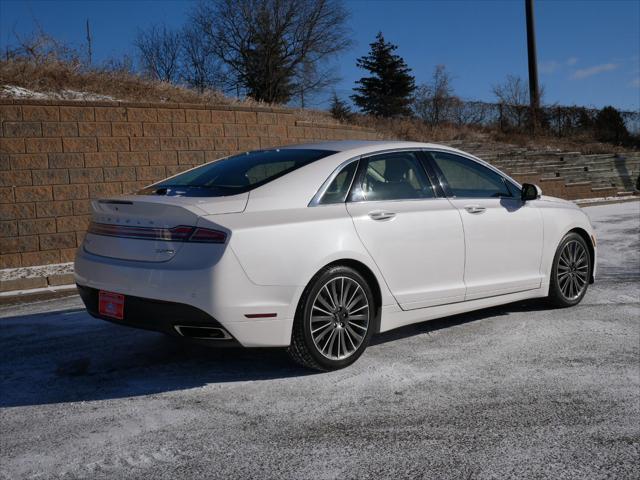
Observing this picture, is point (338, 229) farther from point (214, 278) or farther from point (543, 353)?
point (543, 353)

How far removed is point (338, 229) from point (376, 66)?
3197 centimetres

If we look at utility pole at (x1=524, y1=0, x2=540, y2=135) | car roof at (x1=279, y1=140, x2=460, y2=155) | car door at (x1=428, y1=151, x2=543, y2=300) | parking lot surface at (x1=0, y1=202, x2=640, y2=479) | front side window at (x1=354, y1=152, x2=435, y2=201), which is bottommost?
parking lot surface at (x1=0, y1=202, x2=640, y2=479)

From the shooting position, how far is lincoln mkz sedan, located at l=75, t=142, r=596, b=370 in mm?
4168

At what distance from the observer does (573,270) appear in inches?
259

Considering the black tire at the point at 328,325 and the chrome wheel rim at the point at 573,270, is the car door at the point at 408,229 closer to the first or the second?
the black tire at the point at 328,325

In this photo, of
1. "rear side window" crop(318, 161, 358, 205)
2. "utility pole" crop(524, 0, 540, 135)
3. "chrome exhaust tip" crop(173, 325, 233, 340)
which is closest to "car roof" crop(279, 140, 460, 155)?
"rear side window" crop(318, 161, 358, 205)

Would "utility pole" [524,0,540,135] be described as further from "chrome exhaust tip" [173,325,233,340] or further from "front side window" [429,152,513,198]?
"chrome exhaust tip" [173,325,233,340]

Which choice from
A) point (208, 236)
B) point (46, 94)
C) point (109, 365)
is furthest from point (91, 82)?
point (208, 236)

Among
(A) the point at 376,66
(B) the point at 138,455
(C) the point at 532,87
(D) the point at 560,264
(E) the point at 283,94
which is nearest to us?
(B) the point at 138,455

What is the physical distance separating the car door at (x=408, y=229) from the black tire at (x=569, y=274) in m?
1.41

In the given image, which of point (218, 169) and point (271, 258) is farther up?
point (218, 169)

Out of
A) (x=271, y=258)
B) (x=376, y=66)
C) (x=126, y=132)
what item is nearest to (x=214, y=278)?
(x=271, y=258)

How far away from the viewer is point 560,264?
6488mm

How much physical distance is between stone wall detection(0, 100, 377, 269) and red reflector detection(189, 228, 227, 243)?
656 cm
